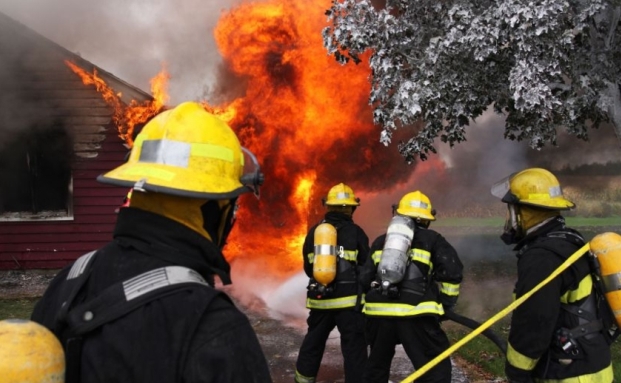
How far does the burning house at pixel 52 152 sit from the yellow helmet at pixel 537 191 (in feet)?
27.7

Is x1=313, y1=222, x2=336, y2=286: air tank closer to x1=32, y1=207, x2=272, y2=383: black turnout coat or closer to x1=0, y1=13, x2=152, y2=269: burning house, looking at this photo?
x1=32, y1=207, x2=272, y2=383: black turnout coat

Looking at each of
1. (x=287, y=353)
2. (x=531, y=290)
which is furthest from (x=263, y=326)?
(x=531, y=290)

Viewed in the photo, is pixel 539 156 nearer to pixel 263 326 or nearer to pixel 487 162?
pixel 487 162

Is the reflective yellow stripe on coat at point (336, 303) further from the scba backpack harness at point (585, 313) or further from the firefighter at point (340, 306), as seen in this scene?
the scba backpack harness at point (585, 313)

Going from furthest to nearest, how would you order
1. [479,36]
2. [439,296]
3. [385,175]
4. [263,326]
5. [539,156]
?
[539,156]
[385,175]
[263,326]
[479,36]
[439,296]

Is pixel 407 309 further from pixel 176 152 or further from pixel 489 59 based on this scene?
pixel 489 59

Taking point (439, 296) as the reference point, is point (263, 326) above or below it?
below

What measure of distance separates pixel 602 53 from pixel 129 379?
6.96 metres

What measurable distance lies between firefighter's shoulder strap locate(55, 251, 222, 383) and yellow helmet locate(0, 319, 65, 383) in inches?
1.7

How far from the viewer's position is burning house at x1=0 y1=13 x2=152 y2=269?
1041 centimetres

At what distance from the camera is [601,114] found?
7359 millimetres

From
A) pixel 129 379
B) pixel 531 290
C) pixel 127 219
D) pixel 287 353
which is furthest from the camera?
pixel 287 353

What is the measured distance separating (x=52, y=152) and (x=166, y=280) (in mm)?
10673

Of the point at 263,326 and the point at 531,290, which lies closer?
the point at 531,290
